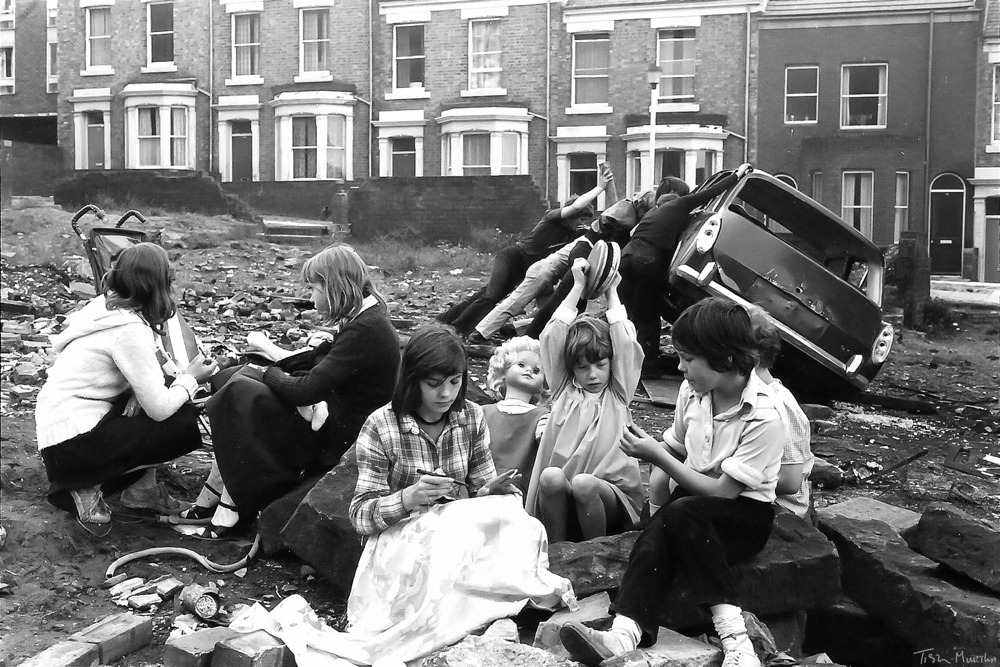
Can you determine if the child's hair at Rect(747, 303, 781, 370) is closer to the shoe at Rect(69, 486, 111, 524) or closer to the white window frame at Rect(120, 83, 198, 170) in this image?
the shoe at Rect(69, 486, 111, 524)

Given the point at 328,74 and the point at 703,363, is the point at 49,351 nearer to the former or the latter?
the point at 328,74

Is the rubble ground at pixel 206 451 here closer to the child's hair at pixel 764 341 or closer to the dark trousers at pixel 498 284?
the dark trousers at pixel 498 284

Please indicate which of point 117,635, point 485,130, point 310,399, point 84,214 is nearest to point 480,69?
point 485,130

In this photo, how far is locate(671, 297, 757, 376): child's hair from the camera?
2615 mm

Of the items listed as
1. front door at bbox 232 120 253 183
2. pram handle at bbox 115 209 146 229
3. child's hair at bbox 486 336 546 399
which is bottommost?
child's hair at bbox 486 336 546 399

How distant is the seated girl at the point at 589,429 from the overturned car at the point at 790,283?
205 cm

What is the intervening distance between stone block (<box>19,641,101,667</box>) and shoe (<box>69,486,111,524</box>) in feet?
3.09

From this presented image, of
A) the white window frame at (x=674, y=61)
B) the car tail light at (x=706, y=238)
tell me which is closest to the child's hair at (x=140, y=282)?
the white window frame at (x=674, y=61)

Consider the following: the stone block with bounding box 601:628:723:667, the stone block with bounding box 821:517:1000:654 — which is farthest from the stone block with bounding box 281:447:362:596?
the stone block with bounding box 821:517:1000:654

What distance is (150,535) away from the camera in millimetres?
3902

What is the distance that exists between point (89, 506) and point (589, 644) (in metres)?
2.39

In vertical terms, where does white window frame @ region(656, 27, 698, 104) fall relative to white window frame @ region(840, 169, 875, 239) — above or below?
above

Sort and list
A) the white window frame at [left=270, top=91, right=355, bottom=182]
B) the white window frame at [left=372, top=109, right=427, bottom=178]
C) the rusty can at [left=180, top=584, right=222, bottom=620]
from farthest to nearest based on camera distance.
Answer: the white window frame at [left=372, top=109, right=427, bottom=178] < the white window frame at [left=270, top=91, right=355, bottom=182] < the rusty can at [left=180, top=584, right=222, bottom=620]

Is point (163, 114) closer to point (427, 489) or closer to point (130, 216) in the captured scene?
point (130, 216)
